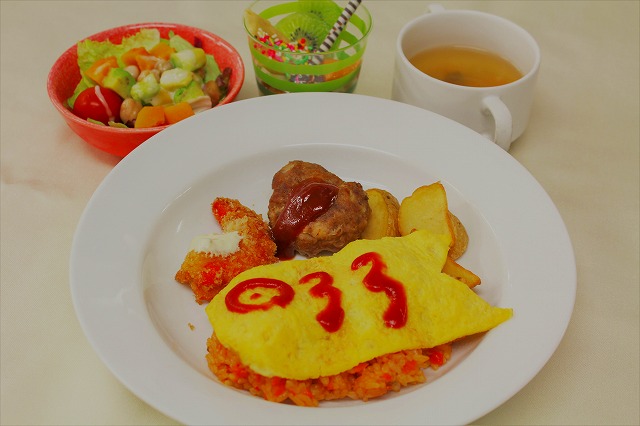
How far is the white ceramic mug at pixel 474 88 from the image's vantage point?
3762 mm

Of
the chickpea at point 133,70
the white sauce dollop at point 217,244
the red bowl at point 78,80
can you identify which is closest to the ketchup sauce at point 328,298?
the white sauce dollop at point 217,244

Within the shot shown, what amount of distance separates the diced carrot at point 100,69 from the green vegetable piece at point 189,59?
15.4 inches

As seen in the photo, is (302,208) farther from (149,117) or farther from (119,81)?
(119,81)

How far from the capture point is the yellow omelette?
2.58 metres

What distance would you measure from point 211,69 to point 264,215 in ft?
4.42

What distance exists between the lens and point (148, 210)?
10.8 ft

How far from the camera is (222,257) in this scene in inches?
122

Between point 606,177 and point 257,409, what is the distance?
2843 mm

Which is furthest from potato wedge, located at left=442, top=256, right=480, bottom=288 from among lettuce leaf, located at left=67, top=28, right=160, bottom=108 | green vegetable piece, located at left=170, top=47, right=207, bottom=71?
lettuce leaf, located at left=67, top=28, right=160, bottom=108

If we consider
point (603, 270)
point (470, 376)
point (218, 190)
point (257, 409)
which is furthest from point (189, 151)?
point (603, 270)

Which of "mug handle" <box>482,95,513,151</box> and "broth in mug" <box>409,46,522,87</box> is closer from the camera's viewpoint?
"mug handle" <box>482,95,513,151</box>

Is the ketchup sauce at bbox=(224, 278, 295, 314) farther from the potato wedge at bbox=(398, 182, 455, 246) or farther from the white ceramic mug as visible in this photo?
the white ceramic mug

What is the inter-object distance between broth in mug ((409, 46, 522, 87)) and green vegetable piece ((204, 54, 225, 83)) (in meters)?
1.30

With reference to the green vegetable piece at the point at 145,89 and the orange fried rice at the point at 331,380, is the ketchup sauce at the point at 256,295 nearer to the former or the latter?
the orange fried rice at the point at 331,380
